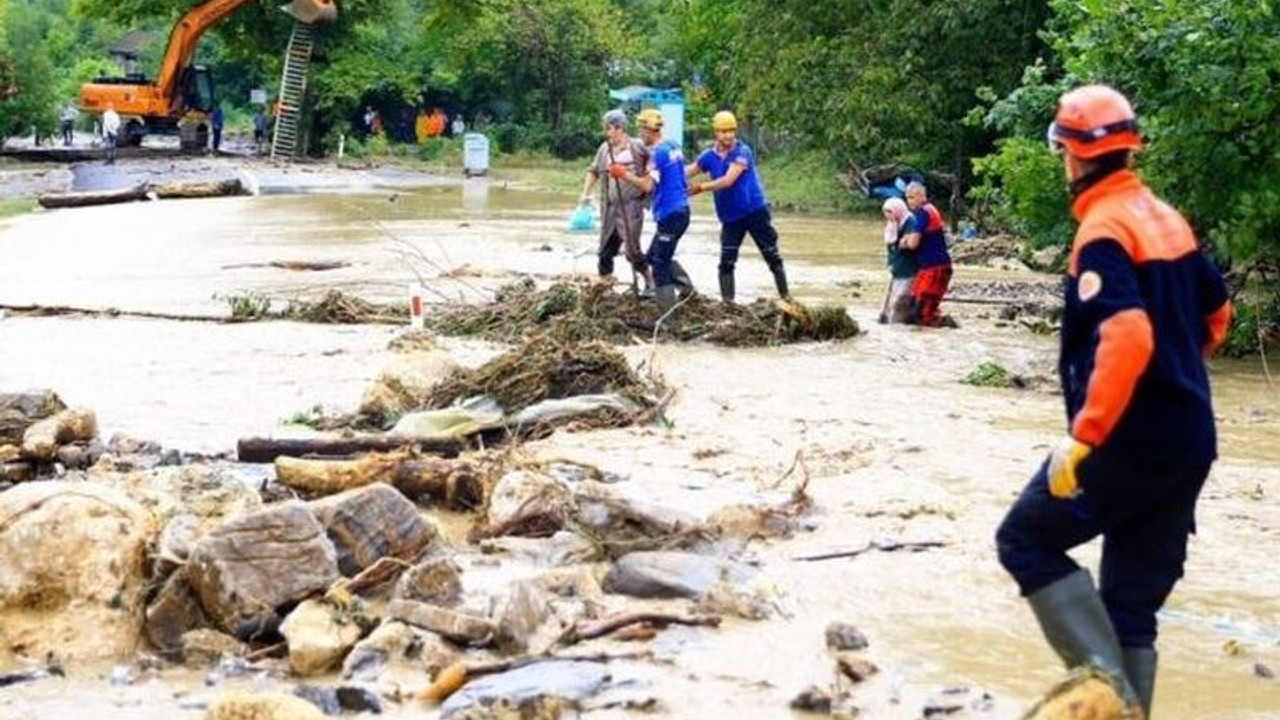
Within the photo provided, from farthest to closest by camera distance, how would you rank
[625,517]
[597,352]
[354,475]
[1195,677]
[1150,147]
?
1. [1150,147]
2. [597,352]
3. [354,475]
4. [625,517]
5. [1195,677]

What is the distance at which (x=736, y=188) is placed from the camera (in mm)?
15062

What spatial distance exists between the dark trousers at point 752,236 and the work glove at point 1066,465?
10506 mm

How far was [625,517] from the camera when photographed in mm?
7406

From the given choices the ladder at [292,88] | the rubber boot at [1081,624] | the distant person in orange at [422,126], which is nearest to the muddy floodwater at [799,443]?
the rubber boot at [1081,624]

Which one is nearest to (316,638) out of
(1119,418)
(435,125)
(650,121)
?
(1119,418)

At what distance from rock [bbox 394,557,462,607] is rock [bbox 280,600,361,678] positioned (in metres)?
0.37

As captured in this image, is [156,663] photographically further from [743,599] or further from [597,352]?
[597,352]

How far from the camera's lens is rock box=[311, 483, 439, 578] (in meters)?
6.75

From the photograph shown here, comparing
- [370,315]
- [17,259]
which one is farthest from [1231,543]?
[17,259]

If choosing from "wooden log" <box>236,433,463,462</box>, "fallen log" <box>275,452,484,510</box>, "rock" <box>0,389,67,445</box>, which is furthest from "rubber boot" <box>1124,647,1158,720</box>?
"rock" <box>0,389,67,445</box>

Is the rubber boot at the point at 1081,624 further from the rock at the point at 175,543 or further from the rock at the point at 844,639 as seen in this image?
the rock at the point at 175,543

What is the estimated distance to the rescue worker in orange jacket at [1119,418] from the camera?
14.8ft

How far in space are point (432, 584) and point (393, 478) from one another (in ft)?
5.90

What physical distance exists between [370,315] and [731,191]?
124 inches
